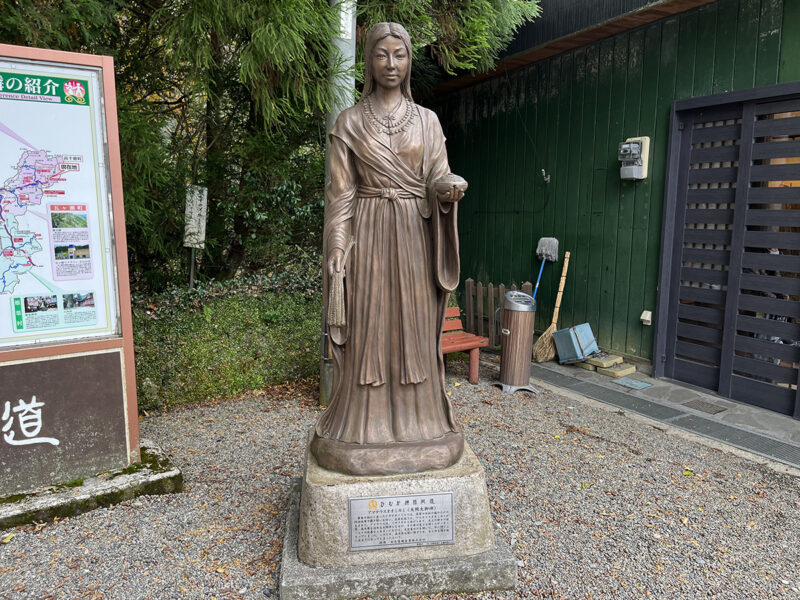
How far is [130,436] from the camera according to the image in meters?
3.63

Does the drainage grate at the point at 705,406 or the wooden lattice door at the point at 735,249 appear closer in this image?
the wooden lattice door at the point at 735,249

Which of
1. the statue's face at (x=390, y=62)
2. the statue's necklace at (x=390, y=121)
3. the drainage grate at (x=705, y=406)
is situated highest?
the statue's face at (x=390, y=62)

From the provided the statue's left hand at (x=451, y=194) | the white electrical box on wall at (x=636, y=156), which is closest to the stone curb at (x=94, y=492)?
the statue's left hand at (x=451, y=194)

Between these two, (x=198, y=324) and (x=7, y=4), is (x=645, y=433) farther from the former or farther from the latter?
(x=7, y=4)

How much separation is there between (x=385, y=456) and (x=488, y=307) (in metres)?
4.74

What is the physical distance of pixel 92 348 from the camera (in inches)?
136

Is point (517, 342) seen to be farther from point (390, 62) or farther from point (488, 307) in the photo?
point (390, 62)

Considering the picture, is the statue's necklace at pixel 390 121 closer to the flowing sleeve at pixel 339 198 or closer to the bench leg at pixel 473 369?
the flowing sleeve at pixel 339 198

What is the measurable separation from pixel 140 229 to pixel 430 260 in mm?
3926

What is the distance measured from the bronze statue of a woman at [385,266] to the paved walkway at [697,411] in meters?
3.05

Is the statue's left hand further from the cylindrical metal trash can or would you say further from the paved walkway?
the paved walkway

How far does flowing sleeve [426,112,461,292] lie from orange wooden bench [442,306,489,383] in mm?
2932

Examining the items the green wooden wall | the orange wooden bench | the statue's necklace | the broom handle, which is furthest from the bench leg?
the statue's necklace

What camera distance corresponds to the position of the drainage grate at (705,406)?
5.12 metres
